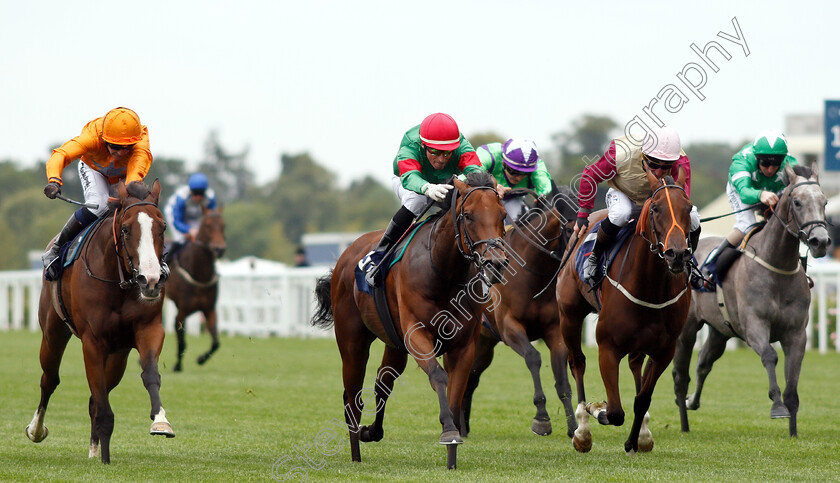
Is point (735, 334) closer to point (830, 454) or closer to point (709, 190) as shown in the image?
point (830, 454)

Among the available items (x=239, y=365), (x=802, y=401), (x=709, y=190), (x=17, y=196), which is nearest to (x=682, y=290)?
(x=802, y=401)

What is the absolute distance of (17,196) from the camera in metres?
79.7

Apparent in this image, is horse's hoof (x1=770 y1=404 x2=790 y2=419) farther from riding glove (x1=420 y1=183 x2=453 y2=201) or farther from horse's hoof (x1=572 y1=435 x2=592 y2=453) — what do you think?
riding glove (x1=420 y1=183 x2=453 y2=201)

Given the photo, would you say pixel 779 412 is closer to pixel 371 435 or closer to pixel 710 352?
pixel 710 352

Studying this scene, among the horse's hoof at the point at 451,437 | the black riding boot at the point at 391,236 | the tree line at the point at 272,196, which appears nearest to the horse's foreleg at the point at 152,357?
the black riding boot at the point at 391,236

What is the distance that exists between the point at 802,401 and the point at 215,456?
6.17 metres

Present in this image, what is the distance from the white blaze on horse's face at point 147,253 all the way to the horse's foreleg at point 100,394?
72 centimetres

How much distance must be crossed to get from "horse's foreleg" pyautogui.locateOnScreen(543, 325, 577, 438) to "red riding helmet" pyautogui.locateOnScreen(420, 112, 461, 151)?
2021mm

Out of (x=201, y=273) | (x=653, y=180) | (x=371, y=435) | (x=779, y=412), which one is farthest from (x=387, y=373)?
(x=201, y=273)

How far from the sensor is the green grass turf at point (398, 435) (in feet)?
21.5

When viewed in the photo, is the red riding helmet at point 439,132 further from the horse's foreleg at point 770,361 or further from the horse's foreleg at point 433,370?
the horse's foreleg at point 770,361

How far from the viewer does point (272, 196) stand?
8438 centimetres

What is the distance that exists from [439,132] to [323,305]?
6.60ft

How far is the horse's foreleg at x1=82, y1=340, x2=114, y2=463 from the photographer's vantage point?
22.6ft
